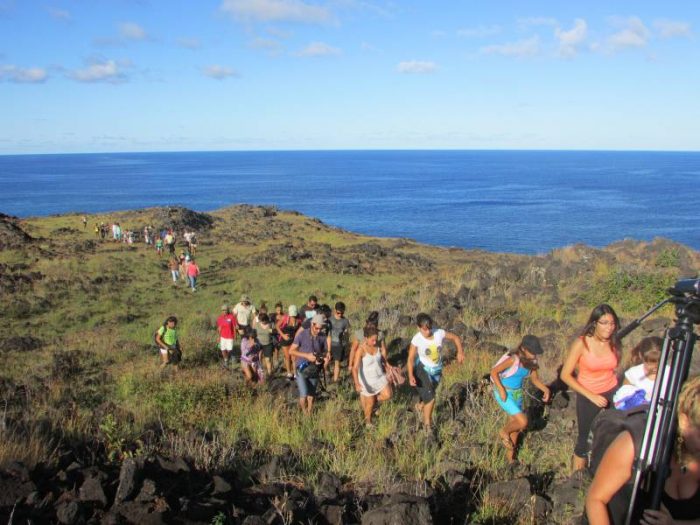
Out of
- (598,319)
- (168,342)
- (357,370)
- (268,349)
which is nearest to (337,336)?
(268,349)

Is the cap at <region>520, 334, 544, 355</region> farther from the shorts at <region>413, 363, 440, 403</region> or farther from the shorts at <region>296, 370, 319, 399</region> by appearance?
the shorts at <region>296, 370, 319, 399</region>

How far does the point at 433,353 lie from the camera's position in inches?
313

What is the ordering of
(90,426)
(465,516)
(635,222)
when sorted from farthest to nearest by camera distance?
(635,222) → (90,426) → (465,516)

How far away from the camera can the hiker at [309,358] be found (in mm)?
9078

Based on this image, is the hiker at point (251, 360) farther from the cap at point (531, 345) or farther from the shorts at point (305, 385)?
the cap at point (531, 345)

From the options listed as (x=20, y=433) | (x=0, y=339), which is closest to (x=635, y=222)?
(x=0, y=339)

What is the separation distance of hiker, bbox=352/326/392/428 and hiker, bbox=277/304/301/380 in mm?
3706

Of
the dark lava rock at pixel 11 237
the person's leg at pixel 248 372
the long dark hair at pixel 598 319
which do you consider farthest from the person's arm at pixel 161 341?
the dark lava rock at pixel 11 237

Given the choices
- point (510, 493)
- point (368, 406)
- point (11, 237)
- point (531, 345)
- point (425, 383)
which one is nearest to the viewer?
point (510, 493)

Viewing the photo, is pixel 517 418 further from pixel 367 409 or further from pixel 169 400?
pixel 169 400

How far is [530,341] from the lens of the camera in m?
6.70

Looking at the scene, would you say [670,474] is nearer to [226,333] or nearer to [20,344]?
[226,333]

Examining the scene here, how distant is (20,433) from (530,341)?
5990mm

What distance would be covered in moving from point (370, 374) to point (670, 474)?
530 cm
